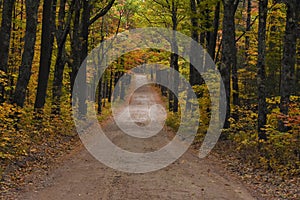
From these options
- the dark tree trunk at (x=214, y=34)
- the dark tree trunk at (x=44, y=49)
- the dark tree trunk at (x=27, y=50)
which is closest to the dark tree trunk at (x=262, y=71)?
the dark tree trunk at (x=214, y=34)

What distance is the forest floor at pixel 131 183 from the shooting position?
8.94 meters

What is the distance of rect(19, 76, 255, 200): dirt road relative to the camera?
351 inches

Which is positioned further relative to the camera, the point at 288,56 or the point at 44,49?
the point at 44,49

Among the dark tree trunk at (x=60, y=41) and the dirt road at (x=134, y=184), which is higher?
the dark tree trunk at (x=60, y=41)

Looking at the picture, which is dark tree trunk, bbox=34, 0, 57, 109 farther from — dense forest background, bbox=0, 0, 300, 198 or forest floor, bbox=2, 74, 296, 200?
forest floor, bbox=2, 74, 296, 200

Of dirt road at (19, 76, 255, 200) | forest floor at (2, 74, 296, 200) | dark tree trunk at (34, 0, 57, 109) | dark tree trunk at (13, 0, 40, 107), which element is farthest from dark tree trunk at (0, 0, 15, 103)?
dirt road at (19, 76, 255, 200)

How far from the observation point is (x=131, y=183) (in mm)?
10016

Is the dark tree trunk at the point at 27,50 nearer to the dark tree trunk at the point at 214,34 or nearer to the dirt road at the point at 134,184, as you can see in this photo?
the dirt road at the point at 134,184

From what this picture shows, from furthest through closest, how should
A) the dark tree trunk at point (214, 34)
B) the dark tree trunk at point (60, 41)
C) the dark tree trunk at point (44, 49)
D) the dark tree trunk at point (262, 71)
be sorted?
the dark tree trunk at point (60, 41) → the dark tree trunk at point (214, 34) → the dark tree trunk at point (44, 49) → the dark tree trunk at point (262, 71)

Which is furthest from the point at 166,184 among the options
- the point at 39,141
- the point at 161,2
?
the point at 161,2

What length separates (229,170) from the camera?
12328 millimetres

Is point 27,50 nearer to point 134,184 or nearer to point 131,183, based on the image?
point 131,183

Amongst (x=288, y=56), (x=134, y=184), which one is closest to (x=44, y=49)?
(x=134, y=184)

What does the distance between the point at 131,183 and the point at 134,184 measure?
120 millimetres
